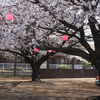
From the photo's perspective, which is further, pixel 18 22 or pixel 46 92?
pixel 18 22

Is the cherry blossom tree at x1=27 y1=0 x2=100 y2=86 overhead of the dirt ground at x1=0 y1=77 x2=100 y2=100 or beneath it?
overhead

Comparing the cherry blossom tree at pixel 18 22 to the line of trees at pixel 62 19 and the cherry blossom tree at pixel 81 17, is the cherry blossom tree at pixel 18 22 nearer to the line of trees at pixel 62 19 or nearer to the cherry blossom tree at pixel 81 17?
the line of trees at pixel 62 19

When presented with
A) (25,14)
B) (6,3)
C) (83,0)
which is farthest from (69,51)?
(6,3)

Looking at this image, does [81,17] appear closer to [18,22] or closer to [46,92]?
[18,22]

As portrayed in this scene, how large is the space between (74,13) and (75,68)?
14.7 metres

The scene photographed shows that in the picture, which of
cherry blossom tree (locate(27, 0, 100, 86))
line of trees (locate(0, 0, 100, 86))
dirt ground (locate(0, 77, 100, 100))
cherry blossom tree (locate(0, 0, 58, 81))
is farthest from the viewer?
cherry blossom tree (locate(0, 0, 58, 81))

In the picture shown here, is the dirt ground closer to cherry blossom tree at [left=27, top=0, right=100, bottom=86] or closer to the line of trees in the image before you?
cherry blossom tree at [left=27, top=0, right=100, bottom=86]

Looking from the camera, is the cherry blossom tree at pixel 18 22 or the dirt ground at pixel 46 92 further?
the cherry blossom tree at pixel 18 22

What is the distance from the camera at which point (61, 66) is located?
2133 cm

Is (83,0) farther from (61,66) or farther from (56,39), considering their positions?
(61,66)

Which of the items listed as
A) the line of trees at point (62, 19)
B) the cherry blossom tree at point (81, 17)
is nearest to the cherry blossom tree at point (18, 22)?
the line of trees at point (62, 19)

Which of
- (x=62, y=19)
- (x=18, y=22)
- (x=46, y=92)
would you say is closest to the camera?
(x=62, y=19)

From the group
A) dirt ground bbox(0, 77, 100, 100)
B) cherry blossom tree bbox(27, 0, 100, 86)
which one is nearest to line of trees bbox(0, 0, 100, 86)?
cherry blossom tree bbox(27, 0, 100, 86)

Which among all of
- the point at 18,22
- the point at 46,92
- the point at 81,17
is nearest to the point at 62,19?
the point at 81,17
